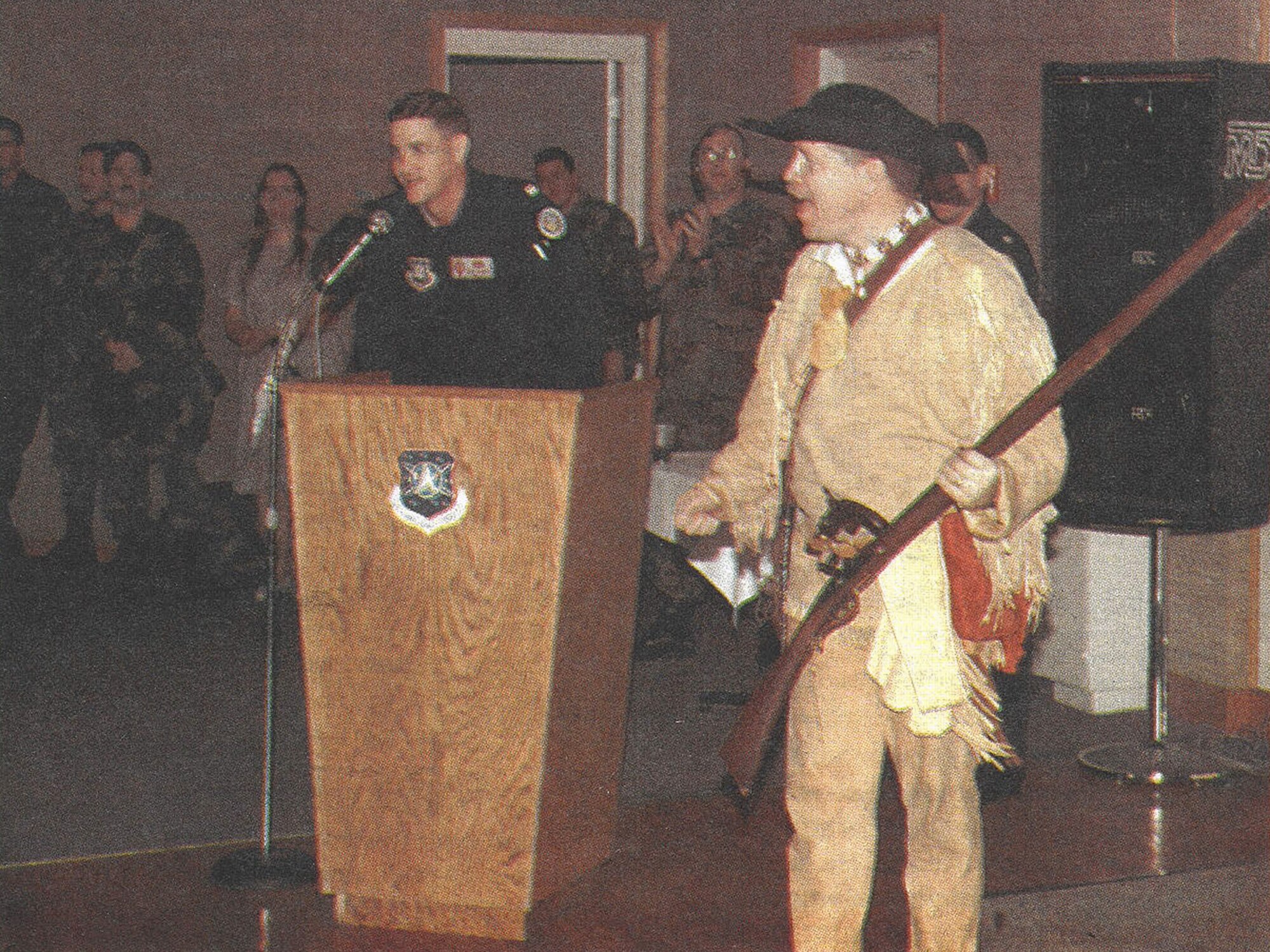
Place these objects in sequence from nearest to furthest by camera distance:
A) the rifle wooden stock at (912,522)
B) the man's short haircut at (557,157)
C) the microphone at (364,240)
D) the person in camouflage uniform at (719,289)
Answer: the rifle wooden stock at (912,522) < the microphone at (364,240) < the person in camouflage uniform at (719,289) < the man's short haircut at (557,157)

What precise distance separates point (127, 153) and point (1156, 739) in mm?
4349

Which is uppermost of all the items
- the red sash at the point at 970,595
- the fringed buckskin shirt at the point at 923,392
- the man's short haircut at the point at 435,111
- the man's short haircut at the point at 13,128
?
the man's short haircut at the point at 13,128

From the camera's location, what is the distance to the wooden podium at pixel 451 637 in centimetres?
339

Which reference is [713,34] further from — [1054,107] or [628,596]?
[628,596]

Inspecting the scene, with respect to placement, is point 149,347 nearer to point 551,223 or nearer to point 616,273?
point 616,273

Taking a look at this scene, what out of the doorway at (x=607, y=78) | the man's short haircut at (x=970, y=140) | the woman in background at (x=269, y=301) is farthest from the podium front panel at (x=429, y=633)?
the doorway at (x=607, y=78)

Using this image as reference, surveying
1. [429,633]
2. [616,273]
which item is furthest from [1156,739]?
[616,273]

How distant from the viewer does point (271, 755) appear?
388cm

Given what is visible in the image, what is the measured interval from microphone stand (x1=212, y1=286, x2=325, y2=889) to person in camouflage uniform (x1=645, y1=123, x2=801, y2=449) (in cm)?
215

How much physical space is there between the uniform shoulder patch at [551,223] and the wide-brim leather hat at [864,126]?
1.12 metres

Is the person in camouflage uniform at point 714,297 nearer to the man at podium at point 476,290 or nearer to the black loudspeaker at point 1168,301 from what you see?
the black loudspeaker at point 1168,301

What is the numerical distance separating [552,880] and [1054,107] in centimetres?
235

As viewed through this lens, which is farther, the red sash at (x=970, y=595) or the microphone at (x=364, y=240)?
the microphone at (x=364, y=240)

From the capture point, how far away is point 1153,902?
148 inches
